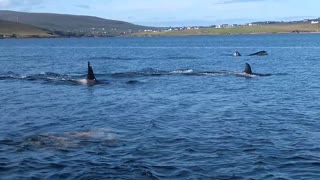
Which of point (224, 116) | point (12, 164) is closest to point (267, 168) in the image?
point (12, 164)

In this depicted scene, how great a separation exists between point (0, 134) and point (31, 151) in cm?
467

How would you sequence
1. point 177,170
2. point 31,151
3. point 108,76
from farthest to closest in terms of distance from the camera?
point 108,76 → point 31,151 → point 177,170

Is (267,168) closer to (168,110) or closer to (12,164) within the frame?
(12,164)

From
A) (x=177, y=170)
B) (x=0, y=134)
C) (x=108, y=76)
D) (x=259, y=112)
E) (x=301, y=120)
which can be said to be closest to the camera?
(x=177, y=170)

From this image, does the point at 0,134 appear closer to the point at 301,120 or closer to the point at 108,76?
the point at 301,120

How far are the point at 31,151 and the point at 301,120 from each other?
49.2 ft

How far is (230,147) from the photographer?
22562 millimetres

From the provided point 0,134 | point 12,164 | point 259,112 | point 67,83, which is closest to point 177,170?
point 12,164

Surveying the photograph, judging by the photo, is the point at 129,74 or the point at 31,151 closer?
the point at 31,151

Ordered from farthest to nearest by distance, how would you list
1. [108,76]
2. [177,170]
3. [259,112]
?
[108,76] → [259,112] → [177,170]

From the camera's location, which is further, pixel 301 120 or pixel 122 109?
pixel 122 109

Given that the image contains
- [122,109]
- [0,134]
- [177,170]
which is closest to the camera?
[177,170]

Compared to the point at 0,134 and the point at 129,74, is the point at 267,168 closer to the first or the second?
the point at 0,134

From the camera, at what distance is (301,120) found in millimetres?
29250
